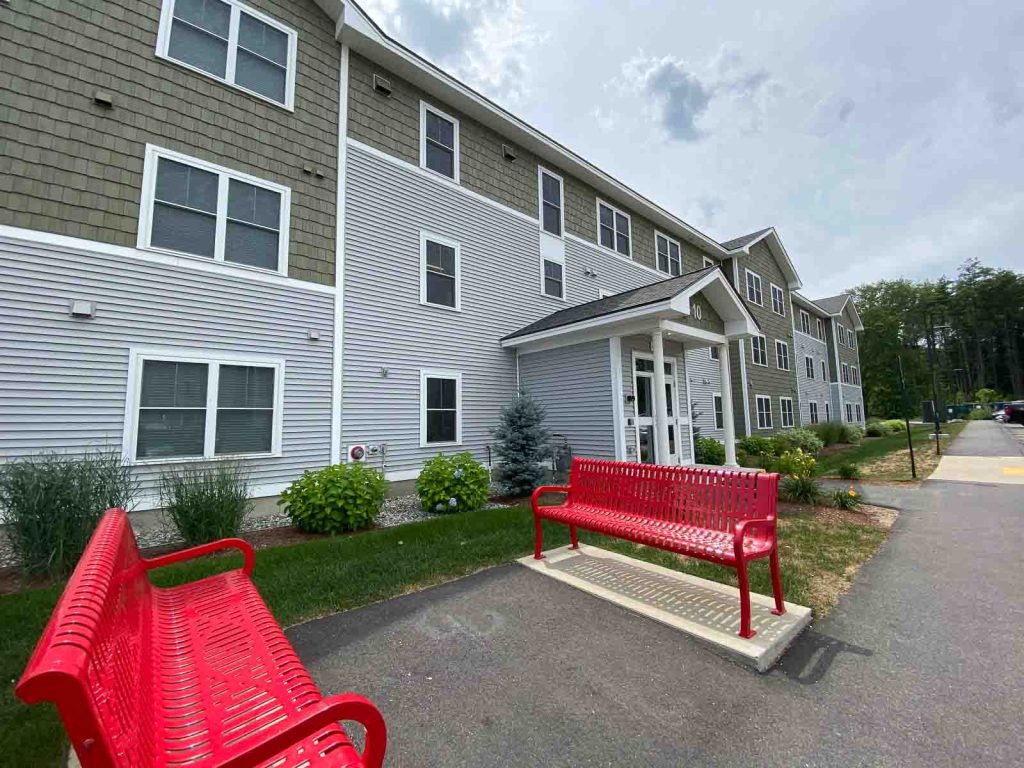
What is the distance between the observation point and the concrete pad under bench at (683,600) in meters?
3.03

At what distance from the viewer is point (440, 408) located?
10.0 m

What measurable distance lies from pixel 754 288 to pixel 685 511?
21496 millimetres

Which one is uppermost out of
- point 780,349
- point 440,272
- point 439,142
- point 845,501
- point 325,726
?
point 439,142

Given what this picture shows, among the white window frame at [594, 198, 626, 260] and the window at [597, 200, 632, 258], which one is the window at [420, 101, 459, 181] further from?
the window at [597, 200, 632, 258]

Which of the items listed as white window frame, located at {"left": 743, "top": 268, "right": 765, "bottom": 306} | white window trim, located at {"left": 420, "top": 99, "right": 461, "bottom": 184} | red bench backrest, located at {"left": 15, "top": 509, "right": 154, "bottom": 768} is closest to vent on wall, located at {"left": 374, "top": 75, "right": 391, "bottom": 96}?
white window trim, located at {"left": 420, "top": 99, "right": 461, "bottom": 184}

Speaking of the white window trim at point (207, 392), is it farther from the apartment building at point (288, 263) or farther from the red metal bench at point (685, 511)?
the red metal bench at point (685, 511)

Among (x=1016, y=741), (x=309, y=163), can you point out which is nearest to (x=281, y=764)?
(x=1016, y=741)

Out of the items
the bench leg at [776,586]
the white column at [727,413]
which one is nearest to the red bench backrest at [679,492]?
the bench leg at [776,586]

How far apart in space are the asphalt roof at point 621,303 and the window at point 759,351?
40.1 feet

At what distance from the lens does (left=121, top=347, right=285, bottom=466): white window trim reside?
21.1 feet

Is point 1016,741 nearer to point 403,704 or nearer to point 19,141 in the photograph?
point 403,704

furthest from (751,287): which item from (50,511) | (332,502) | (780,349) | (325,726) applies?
(50,511)

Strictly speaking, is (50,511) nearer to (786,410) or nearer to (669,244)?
(669,244)

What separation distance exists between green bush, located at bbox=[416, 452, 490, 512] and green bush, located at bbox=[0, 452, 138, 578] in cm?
407
